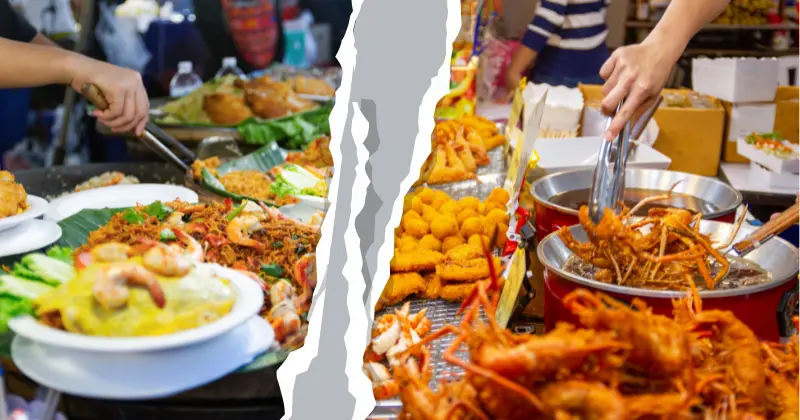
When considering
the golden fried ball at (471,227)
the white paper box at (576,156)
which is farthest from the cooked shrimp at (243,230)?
the white paper box at (576,156)

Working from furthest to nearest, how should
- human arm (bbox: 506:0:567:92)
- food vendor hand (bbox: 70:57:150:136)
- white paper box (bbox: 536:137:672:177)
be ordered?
human arm (bbox: 506:0:567:92), white paper box (bbox: 536:137:672:177), food vendor hand (bbox: 70:57:150:136)

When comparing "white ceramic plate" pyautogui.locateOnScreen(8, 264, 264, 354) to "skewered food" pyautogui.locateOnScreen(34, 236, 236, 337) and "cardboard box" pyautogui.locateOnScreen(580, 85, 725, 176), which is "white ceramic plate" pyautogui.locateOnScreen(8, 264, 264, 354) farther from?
"cardboard box" pyautogui.locateOnScreen(580, 85, 725, 176)

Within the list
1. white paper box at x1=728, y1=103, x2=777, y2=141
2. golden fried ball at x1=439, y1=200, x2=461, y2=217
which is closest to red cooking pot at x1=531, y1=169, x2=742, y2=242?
golden fried ball at x1=439, y1=200, x2=461, y2=217

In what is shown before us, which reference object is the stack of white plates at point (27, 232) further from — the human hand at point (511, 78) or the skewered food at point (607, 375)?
the human hand at point (511, 78)

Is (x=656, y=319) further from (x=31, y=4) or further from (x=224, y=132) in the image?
(x=224, y=132)

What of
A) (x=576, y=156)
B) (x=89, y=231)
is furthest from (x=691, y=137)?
(x=89, y=231)

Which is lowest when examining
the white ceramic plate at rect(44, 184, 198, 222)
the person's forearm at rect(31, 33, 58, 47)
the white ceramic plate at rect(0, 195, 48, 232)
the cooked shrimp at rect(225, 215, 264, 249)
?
the cooked shrimp at rect(225, 215, 264, 249)

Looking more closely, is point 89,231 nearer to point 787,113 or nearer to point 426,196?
point 426,196
